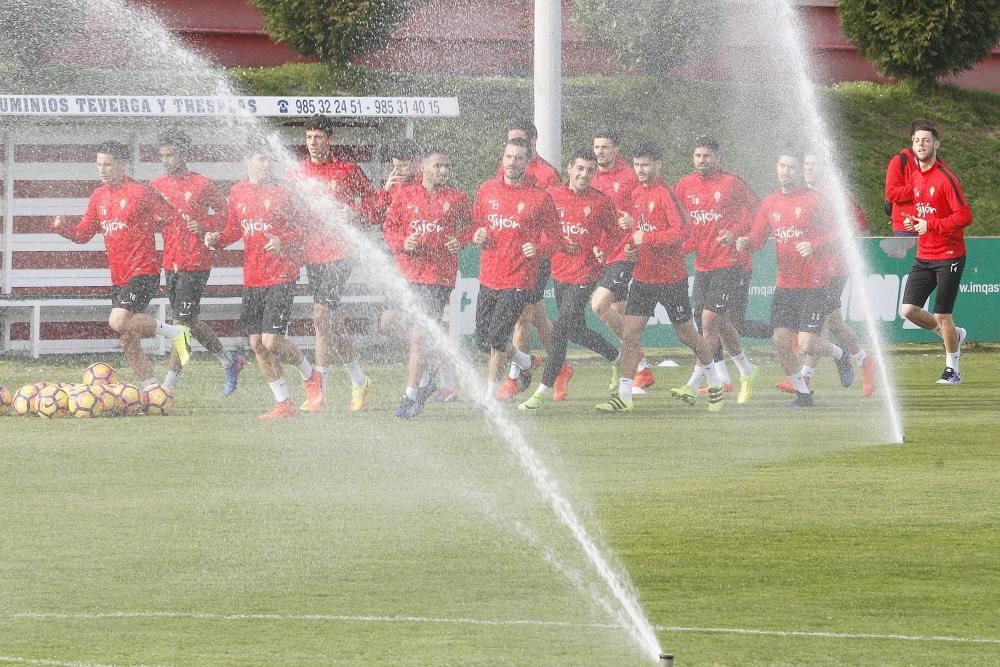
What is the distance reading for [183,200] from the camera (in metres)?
14.4

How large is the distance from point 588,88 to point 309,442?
18464mm

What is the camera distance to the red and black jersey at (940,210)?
46.1ft

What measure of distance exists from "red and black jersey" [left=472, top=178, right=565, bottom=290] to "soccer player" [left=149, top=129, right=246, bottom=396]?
2.18 m

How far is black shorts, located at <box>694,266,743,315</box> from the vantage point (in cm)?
1480

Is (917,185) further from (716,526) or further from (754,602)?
(754,602)

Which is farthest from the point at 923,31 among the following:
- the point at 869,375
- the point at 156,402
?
the point at 156,402

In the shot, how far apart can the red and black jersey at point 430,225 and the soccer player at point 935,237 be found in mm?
3359

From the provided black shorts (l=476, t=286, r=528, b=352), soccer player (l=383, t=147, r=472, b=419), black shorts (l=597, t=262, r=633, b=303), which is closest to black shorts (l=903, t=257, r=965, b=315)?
black shorts (l=597, t=262, r=633, b=303)

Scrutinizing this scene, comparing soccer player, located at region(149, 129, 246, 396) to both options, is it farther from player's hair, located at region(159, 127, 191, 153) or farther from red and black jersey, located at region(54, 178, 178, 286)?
red and black jersey, located at region(54, 178, 178, 286)

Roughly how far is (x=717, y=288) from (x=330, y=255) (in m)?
3.12

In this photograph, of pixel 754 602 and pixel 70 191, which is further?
pixel 70 191

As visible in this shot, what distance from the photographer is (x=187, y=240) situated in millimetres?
14414

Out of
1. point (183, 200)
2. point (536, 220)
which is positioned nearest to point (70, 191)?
point (183, 200)

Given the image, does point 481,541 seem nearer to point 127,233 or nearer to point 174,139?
point 127,233
